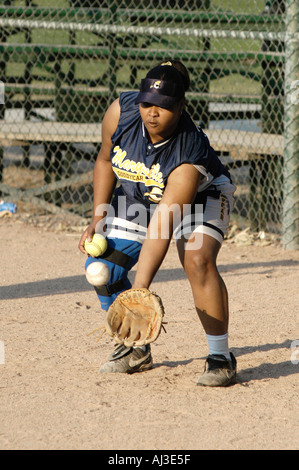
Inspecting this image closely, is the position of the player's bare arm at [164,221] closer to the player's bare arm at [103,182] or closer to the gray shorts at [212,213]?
the gray shorts at [212,213]

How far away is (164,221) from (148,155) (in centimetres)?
40

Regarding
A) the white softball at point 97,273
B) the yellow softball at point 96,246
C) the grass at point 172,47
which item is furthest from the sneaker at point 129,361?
the grass at point 172,47

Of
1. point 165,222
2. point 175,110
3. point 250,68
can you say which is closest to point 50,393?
point 165,222

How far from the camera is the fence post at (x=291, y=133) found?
245 inches

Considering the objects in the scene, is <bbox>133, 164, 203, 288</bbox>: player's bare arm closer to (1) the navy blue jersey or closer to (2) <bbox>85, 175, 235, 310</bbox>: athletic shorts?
(1) the navy blue jersey

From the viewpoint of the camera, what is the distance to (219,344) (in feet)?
11.2

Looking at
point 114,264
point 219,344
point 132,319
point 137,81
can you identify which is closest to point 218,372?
point 219,344

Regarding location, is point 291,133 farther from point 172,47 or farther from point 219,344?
point 219,344

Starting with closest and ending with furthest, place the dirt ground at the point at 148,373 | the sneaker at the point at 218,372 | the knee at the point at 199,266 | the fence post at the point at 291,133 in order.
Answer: the dirt ground at the point at 148,373 < the knee at the point at 199,266 < the sneaker at the point at 218,372 < the fence post at the point at 291,133

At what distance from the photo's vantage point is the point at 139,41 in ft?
31.4

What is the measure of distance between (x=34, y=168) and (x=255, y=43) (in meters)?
3.48

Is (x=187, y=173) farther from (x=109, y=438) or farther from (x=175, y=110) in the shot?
(x=109, y=438)

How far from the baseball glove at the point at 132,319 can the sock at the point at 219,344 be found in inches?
16.1

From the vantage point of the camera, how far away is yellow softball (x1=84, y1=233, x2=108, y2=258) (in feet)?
11.4
